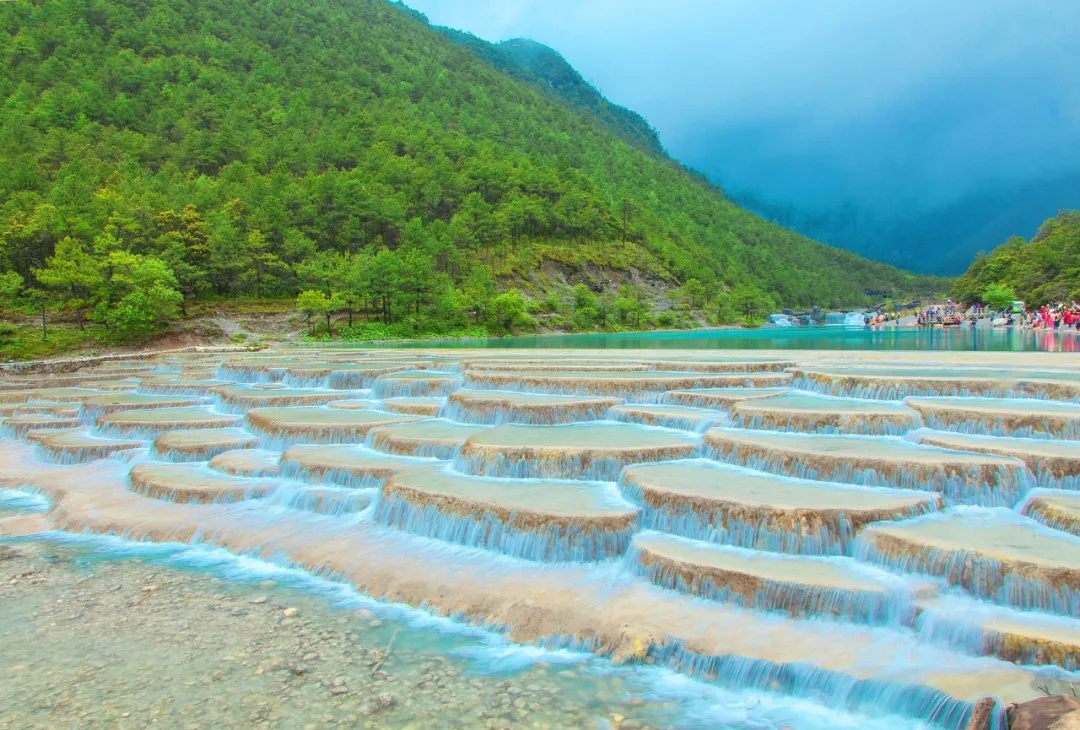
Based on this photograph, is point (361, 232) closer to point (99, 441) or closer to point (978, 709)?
point (99, 441)

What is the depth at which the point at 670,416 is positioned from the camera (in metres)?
14.4

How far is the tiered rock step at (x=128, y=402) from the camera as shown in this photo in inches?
797

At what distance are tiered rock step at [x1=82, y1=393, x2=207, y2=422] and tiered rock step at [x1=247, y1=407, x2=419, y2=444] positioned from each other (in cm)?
559

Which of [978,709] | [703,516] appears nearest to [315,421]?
[703,516]

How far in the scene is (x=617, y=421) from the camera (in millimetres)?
15195

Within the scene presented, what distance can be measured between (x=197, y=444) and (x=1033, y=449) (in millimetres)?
16433

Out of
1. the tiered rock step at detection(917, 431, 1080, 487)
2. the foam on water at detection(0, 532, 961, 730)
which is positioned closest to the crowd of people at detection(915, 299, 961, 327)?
the tiered rock step at detection(917, 431, 1080, 487)

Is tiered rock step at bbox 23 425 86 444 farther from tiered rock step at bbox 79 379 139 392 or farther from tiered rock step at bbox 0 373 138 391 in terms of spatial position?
tiered rock step at bbox 0 373 138 391

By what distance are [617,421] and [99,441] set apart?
518 inches

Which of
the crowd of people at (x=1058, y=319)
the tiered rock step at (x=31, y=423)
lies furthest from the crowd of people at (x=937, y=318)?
the tiered rock step at (x=31, y=423)

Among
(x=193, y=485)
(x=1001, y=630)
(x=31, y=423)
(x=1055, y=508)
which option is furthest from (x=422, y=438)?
(x=31, y=423)

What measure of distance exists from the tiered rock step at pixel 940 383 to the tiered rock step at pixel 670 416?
4.01 meters

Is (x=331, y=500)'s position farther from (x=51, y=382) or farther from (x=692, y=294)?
(x=692, y=294)

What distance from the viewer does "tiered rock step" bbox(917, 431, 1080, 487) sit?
9359 mm
